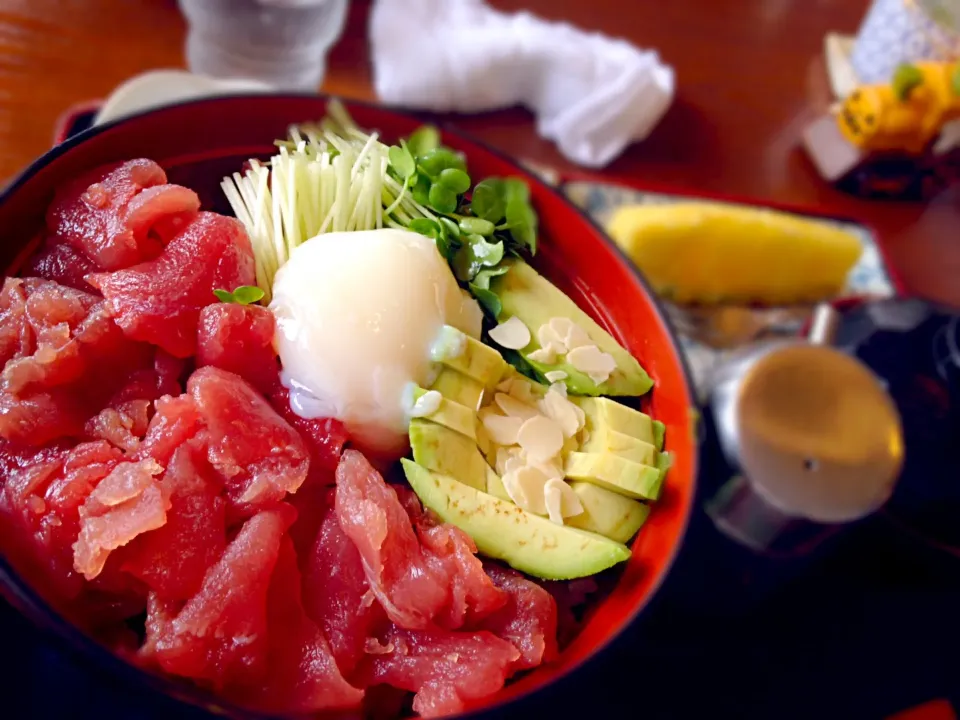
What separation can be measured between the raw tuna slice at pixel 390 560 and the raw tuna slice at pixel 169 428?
0.48 ft

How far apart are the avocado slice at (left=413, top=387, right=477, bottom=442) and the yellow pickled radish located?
2.34 ft

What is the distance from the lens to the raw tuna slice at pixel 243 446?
26.2 inches

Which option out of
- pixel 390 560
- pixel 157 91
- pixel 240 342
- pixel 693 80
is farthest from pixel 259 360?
pixel 693 80

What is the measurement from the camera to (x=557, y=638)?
74cm

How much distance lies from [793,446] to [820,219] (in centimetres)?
75

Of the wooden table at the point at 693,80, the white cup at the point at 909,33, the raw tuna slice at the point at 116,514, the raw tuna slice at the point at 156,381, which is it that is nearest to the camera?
the raw tuna slice at the point at 116,514

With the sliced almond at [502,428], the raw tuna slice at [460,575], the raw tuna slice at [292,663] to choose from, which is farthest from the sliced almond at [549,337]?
the raw tuna slice at [292,663]

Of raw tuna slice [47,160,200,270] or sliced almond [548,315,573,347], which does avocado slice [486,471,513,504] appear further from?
raw tuna slice [47,160,200,270]

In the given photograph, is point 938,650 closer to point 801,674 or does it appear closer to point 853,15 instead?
point 801,674

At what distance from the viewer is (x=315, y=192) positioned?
0.82 m

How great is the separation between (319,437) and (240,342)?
Answer: 12 centimetres

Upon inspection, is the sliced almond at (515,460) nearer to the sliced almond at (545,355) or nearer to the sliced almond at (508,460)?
the sliced almond at (508,460)

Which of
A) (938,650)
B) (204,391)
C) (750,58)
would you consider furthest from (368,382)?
(750,58)

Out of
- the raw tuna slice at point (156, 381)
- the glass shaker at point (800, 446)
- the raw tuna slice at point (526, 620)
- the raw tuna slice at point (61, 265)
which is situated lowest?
the glass shaker at point (800, 446)
